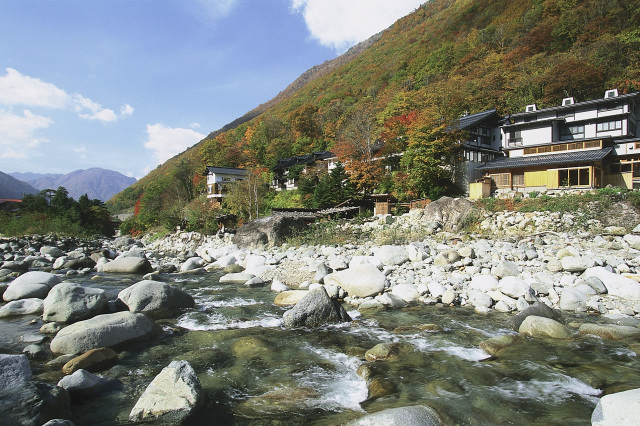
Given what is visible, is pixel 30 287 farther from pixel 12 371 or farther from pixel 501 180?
pixel 501 180

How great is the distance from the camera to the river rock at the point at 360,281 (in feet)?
30.9

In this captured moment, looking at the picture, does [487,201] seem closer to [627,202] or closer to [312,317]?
[627,202]

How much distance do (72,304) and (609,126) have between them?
36.2 metres

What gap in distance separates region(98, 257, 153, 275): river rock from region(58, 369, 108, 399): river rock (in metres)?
12.1

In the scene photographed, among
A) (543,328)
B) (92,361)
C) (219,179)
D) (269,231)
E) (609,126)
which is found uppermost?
(609,126)

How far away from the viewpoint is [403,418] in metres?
3.47

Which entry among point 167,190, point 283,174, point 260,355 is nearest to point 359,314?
point 260,355

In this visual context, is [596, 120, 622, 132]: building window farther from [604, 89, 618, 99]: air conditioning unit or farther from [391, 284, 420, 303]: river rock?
[391, 284, 420, 303]: river rock

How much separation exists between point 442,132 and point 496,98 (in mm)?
18639

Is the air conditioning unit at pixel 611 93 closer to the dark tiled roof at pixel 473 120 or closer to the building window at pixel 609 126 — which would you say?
the building window at pixel 609 126

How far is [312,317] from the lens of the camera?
7293mm

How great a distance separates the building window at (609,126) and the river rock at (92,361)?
3552 centimetres

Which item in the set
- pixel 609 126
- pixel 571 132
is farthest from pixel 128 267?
pixel 609 126

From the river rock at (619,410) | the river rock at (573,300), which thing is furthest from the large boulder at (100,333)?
the river rock at (573,300)
